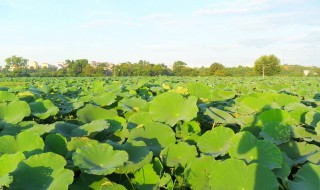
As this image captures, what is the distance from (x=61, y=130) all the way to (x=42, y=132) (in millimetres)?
158

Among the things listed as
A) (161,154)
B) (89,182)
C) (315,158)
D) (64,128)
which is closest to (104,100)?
(64,128)

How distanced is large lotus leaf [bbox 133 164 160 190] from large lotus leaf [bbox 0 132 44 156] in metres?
0.36

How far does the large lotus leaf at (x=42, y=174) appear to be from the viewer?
0.92 metres

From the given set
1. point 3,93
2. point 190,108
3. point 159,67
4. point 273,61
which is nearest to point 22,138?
point 190,108

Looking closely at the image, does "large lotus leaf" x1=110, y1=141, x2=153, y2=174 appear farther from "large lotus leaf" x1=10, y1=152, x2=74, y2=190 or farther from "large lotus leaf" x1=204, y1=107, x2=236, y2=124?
"large lotus leaf" x1=204, y1=107, x2=236, y2=124

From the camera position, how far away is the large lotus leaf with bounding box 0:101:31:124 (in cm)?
157

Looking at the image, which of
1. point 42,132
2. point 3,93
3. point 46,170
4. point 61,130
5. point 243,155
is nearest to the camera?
point 46,170

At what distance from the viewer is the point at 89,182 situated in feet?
Answer: 3.34

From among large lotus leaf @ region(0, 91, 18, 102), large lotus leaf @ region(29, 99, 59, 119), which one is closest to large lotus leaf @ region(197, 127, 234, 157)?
large lotus leaf @ region(29, 99, 59, 119)

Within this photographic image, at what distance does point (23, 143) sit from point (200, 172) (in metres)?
0.64

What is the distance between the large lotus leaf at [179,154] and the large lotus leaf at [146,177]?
95mm

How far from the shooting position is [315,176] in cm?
100

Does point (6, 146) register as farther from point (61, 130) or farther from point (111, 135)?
point (111, 135)

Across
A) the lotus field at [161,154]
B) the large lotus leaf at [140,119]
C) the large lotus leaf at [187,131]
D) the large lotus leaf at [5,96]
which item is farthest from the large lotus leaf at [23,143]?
the large lotus leaf at [5,96]
